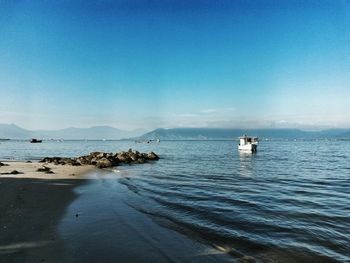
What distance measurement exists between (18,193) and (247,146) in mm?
74594

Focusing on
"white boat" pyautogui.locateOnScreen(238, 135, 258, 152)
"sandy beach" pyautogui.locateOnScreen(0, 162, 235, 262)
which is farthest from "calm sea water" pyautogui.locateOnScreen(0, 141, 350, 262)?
"white boat" pyautogui.locateOnScreen(238, 135, 258, 152)

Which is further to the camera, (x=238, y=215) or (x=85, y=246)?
(x=238, y=215)

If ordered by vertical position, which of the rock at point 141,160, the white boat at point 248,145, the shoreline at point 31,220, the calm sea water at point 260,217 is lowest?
the calm sea water at point 260,217

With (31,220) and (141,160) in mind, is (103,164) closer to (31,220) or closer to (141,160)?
(141,160)

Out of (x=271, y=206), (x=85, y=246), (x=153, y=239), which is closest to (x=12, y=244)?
(x=85, y=246)

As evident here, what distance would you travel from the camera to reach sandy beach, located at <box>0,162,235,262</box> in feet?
27.9

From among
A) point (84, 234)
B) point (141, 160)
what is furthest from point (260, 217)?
point (141, 160)

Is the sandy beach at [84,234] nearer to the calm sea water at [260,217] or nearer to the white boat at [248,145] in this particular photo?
the calm sea water at [260,217]

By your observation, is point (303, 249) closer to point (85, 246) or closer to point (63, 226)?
point (85, 246)

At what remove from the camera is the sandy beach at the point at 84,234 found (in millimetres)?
8519

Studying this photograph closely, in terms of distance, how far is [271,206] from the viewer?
16781 millimetres

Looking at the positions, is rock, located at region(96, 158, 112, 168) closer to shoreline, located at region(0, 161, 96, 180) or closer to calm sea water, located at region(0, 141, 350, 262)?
shoreline, located at region(0, 161, 96, 180)

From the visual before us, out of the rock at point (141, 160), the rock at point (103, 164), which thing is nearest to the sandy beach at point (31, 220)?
the rock at point (103, 164)

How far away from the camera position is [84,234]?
33.9ft
